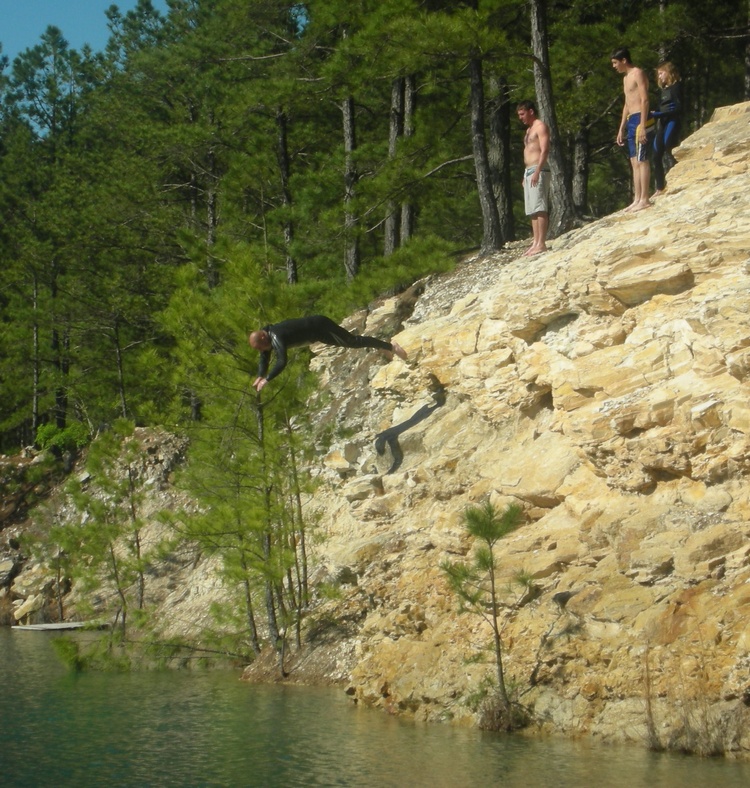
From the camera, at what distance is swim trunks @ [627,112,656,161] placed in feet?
50.3

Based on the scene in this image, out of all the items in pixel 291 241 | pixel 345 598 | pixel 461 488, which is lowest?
pixel 345 598

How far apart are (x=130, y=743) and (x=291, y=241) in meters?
13.3

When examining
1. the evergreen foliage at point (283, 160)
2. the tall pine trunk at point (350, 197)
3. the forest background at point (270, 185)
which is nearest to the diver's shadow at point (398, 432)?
the forest background at point (270, 185)

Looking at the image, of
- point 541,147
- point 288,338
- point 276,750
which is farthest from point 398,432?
point 276,750

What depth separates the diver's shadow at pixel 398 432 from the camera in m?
16.4

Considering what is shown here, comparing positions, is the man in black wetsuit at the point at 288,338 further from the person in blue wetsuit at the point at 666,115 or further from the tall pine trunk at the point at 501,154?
the tall pine trunk at the point at 501,154

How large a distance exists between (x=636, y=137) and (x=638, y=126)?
0.50ft

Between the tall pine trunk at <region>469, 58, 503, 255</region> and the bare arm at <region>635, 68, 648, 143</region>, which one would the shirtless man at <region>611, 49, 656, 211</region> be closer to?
the bare arm at <region>635, 68, 648, 143</region>

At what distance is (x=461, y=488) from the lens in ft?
48.0

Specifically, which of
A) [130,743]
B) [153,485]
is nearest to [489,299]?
[130,743]

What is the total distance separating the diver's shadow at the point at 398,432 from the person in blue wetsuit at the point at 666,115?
4.38 metres

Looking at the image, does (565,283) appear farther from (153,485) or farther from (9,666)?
(153,485)

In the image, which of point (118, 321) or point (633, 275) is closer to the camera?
point (633, 275)

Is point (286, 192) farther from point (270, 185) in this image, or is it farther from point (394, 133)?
point (394, 133)
